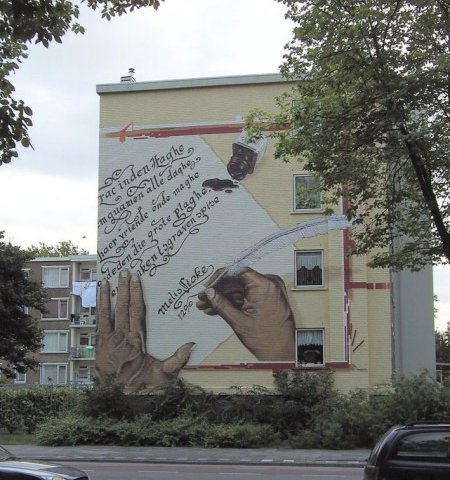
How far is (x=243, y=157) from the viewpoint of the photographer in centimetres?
2659

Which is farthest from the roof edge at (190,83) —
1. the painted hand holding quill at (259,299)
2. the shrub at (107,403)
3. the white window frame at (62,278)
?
the white window frame at (62,278)

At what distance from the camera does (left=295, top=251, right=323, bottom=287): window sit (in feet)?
84.0

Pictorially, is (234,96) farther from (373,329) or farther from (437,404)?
(437,404)

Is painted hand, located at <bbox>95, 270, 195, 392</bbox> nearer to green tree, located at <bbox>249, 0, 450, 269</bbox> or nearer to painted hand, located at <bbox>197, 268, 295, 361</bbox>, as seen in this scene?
painted hand, located at <bbox>197, 268, 295, 361</bbox>

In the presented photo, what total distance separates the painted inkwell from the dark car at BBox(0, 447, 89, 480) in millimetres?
18847

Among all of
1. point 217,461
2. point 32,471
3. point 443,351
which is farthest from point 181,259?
point 443,351

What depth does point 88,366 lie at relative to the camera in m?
58.3

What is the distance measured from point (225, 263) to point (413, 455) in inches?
735

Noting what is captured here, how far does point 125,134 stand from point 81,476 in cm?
2066

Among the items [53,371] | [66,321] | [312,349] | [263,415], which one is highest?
[66,321]

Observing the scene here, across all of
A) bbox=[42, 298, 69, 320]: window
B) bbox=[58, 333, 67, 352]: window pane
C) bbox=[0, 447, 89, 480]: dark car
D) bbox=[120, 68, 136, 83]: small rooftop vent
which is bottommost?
bbox=[58, 333, 67, 352]: window pane

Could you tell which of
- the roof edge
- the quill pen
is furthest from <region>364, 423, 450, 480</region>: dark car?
the roof edge

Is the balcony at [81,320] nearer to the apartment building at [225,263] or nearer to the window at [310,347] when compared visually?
the apartment building at [225,263]

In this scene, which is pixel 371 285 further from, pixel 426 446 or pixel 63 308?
pixel 63 308
